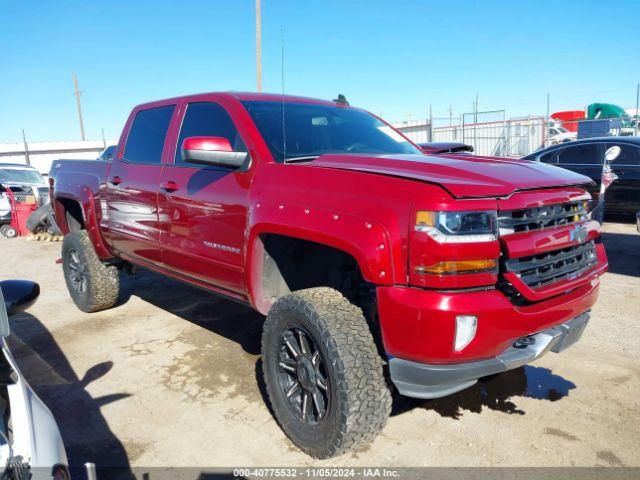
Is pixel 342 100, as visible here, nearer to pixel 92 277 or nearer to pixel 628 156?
pixel 92 277

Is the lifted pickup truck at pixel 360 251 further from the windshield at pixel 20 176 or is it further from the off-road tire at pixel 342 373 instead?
the windshield at pixel 20 176

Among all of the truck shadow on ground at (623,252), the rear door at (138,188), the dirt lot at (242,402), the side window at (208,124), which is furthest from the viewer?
the truck shadow on ground at (623,252)

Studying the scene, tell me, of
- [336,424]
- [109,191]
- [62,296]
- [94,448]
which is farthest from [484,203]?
[62,296]

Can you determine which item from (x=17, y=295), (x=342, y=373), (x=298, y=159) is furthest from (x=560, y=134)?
(x=17, y=295)

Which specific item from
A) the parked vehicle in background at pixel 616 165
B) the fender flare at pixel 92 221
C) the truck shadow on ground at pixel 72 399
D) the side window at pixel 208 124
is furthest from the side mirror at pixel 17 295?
the parked vehicle in background at pixel 616 165

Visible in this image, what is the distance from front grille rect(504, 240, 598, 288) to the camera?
88.8 inches

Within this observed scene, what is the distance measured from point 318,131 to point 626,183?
6.68 metres

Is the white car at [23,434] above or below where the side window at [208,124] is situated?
below

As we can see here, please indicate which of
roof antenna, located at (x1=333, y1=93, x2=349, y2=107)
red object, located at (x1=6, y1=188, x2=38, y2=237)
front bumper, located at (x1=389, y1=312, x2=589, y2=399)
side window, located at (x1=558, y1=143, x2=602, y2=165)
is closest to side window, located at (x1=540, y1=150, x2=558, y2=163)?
side window, located at (x1=558, y1=143, x2=602, y2=165)

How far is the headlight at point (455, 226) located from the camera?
211 cm

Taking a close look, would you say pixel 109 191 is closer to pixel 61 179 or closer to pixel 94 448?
pixel 61 179

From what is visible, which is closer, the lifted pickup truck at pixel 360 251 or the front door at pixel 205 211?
the lifted pickup truck at pixel 360 251

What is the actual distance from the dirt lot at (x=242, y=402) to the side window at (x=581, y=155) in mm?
4191

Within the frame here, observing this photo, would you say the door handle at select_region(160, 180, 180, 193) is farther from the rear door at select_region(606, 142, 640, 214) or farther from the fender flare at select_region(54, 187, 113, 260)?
the rear door at select_region(606, 142, 640, 214)
